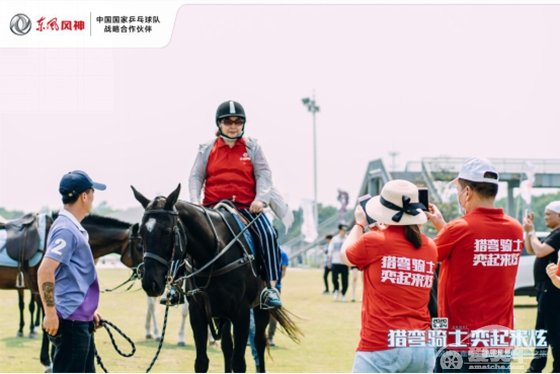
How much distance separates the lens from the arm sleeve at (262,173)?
9.16 meters

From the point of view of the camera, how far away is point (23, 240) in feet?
40.7

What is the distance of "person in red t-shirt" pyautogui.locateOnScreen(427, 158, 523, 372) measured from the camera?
5500 millimetres

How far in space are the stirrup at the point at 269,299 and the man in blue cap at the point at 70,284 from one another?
10.8 ft

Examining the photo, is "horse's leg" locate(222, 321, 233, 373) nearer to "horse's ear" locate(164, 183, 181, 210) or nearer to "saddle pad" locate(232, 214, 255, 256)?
"saddle pad" locate(232, 214, 255, 256)

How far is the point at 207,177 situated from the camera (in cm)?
925

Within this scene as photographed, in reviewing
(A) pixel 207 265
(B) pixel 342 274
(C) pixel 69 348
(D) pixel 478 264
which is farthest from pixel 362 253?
(B) pixel 342 274

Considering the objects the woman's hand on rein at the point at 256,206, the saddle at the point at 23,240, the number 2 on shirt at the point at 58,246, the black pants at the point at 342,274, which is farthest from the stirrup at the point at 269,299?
the black pants at the point at 342,274

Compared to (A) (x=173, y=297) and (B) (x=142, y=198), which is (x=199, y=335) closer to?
(A) (x=173, y=297)

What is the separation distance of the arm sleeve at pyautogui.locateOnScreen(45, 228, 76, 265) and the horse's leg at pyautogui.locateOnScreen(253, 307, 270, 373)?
425 cm

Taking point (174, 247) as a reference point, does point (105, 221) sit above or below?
below

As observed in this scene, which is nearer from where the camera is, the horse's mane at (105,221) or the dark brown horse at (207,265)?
the dark brown horse at (207,265)

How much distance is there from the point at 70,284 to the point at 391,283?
2407 millimetres

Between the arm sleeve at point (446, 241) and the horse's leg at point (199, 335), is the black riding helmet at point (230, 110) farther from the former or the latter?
the arm sleeve at point (446, 241)

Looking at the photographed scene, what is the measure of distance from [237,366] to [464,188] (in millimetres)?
3973
